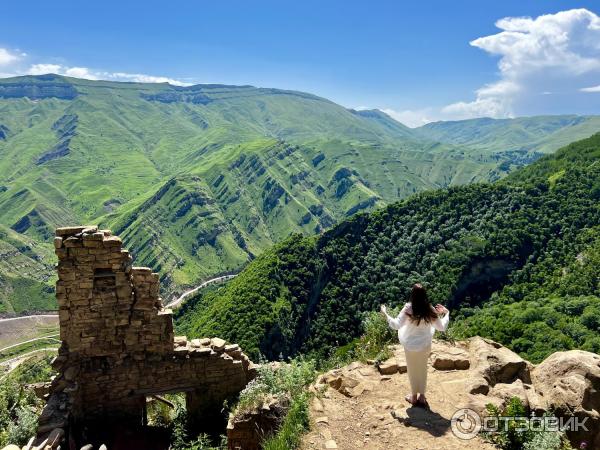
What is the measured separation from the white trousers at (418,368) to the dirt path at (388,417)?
0.42 metres

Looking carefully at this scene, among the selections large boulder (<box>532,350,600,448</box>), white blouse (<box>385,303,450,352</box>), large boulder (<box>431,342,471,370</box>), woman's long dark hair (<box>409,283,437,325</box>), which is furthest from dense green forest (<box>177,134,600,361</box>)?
woman's long dark hair (<box>409,283,437,325</box>)

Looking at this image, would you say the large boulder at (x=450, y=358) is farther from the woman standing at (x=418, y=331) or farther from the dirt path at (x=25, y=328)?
the dirt path at (x=25, y=328)

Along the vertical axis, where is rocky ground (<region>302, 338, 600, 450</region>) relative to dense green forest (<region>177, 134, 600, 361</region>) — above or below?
above

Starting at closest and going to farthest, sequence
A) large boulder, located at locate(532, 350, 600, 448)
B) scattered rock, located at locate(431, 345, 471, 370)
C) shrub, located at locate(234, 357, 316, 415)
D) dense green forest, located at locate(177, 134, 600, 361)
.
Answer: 1. large boulder, located at locate(532, 350, 600, 448)
2. shrub, located at locate(234, 357, 316, 415)
3. scattered rock, located at locate(431, 345, 471, 370)
4. dense green forest, located at locate(177, 134, 600, 361)

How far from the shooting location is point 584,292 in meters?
59.0

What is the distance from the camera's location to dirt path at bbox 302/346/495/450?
7.96m

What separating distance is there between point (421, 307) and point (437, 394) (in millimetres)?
2406

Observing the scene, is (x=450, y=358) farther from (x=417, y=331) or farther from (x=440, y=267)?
(x=440, y=267)

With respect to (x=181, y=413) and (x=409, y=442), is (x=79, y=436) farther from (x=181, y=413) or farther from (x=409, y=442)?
(x=409, y=442)

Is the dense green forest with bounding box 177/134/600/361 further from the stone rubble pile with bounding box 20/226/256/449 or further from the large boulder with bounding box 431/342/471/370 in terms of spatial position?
the stone rubble pile with bounding box 20/226/256/449

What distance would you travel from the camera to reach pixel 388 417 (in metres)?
8.78

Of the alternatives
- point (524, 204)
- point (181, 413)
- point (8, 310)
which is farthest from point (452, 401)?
point (8, 310)

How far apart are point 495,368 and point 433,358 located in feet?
4.90

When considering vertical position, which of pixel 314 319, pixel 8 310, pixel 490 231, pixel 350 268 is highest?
pixel 490 231
